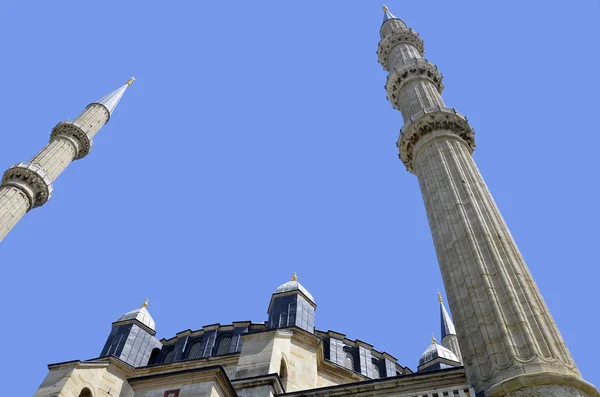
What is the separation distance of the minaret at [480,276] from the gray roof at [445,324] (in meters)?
13.8

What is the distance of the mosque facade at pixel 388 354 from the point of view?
6.28 m

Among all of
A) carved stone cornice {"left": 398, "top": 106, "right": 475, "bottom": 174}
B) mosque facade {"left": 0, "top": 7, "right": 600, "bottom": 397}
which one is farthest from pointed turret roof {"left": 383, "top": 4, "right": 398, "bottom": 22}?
carved stone cornice {"left": 398, "top": 106, "right": 475, "bottom": 174}

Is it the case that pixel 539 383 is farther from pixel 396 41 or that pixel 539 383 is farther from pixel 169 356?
pixel 396 41

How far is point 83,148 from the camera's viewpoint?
20.4 m

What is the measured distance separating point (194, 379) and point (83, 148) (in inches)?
600

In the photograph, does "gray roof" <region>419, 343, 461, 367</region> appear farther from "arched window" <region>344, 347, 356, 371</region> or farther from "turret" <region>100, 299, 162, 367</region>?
"turret" <region>100, 299, 162, 367</region>

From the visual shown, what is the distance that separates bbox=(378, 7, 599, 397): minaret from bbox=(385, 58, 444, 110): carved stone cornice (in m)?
1.76

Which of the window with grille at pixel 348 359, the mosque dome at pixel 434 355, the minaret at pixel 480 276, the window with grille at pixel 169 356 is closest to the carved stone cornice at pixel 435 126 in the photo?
the minaret at pixel 480 276

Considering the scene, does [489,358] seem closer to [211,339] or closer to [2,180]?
[211,339]

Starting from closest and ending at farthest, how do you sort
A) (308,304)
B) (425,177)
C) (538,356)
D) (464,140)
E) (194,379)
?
(538,356)
(194,379)
(425,177)
(464,140)
(308,304)

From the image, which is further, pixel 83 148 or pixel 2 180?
pixel 83 148

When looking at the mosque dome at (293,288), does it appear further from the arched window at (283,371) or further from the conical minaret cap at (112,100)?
the conical minaret cap at (112,100)

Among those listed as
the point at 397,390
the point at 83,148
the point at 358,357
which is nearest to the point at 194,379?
the point at 397,390

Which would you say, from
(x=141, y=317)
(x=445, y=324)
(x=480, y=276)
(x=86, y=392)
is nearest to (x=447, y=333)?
(x=445, y=324)
